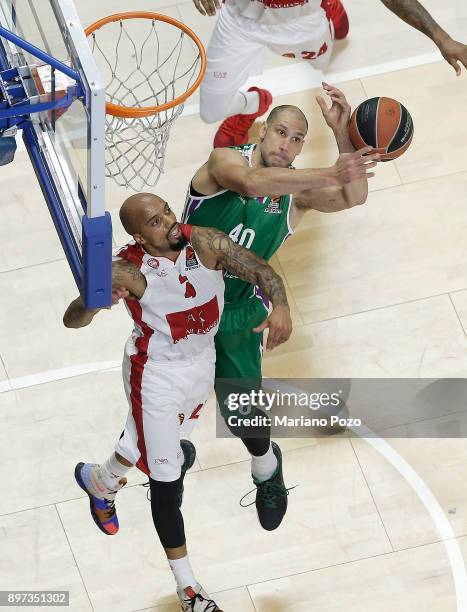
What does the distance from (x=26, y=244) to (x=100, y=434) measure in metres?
1.22

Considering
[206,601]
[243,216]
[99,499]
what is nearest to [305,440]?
[206,601]

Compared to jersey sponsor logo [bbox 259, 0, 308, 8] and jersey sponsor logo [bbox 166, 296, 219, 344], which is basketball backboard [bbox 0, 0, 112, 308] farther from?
jersey sponsor logo [bbox 259, 0, 308, 8]

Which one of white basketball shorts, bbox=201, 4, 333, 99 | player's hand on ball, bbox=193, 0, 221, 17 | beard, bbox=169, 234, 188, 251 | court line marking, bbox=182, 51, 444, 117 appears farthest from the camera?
court line marking, bbox=182, 51, 444, 117

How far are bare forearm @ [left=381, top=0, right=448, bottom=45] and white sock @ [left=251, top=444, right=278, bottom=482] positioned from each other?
7.00ft

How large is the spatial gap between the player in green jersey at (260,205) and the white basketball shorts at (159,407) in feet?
0.92

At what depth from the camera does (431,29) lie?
213 inches

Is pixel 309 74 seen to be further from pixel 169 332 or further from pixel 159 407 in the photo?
pixel 159 407

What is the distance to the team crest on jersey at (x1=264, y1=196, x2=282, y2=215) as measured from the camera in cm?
522

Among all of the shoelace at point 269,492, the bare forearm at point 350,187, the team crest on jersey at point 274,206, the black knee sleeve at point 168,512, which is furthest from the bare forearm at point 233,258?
the shoelace at point 269,492

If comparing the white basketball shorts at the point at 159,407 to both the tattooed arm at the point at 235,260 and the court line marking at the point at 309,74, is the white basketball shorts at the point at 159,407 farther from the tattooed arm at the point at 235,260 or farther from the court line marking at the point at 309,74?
the court line marking at the point at 309,74

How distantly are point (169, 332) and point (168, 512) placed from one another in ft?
2.71

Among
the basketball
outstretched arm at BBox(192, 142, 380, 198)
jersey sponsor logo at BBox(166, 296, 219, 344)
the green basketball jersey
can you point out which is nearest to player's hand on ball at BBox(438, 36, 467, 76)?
the basketball

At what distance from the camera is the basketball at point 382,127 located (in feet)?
16.3

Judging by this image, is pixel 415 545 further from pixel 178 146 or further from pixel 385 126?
pixel 178 146
